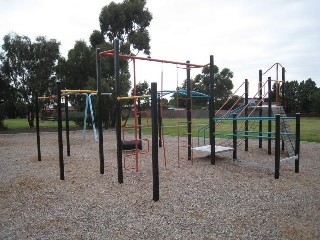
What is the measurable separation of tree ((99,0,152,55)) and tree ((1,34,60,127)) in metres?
4.58

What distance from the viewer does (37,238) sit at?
10.8ft

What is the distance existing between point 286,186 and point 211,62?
330cm

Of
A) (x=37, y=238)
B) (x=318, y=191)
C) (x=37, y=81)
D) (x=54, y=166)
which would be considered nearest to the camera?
(x=37, y=238)

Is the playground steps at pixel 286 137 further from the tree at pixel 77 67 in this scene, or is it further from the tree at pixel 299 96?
the tree at pixel 299 96

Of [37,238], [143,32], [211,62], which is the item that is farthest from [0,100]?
[37,238]

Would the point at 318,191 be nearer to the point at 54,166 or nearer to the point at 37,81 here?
the point at 54,166

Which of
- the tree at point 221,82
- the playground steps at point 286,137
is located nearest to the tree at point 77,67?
the playground steps at point 286,137

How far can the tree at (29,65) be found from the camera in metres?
21.0

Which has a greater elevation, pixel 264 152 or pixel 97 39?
pixel 97 39

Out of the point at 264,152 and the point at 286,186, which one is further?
the point at 264,152

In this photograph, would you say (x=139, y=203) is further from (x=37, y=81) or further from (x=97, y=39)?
(x=97, y=39)

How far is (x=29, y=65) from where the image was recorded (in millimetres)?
21531

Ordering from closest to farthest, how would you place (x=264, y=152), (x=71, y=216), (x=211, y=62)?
(x=71, y=216)
(x=211, y=62)
(x=264, y=152)

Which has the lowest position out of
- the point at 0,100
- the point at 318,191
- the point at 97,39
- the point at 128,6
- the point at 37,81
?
the point at 318,191
